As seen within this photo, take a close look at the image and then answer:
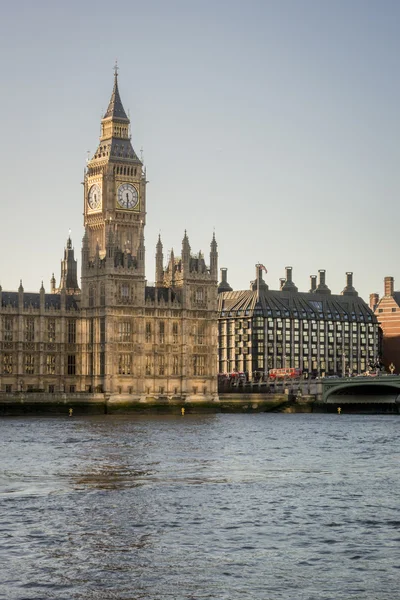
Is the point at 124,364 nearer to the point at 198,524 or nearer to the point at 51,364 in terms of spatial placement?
the point at 51,364

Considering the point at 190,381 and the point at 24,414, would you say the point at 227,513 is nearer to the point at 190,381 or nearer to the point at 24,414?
the point at 24,414

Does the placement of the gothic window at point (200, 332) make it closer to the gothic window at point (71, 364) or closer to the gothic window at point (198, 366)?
the gothic window at point (198, 366)

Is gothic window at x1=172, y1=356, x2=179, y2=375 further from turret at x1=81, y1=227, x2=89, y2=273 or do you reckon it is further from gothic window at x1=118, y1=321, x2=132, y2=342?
turret at x1=81, y1=227, x2=89, y2=273

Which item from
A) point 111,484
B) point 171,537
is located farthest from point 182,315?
point 171,537

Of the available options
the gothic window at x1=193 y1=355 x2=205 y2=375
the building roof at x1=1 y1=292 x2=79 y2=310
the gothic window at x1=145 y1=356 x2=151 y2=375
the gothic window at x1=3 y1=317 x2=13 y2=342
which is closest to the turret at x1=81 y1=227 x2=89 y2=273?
the building roof at x1=1 y1=292 x2=79 y2=310

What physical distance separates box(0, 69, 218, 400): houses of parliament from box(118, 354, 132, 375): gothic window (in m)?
0.15

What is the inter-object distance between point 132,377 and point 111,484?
407 feet

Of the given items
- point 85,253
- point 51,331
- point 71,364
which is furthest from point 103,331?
point 85,253

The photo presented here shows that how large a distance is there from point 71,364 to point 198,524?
139m

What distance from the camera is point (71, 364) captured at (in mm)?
188375

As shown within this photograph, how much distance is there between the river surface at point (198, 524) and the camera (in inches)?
1549

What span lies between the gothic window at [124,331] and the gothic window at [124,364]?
8.48 feet

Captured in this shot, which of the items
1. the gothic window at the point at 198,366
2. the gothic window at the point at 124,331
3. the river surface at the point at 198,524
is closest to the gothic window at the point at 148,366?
the gothic window at the point at 124,331

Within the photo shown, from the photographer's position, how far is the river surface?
1549 inches
